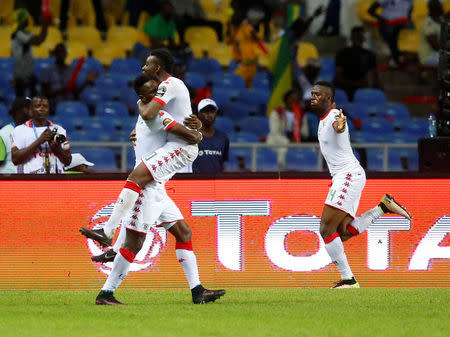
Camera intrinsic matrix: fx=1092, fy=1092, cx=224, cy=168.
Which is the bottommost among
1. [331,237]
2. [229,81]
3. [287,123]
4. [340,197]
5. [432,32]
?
[331,237]

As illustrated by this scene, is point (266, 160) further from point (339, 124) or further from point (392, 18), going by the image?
point (392, 18)

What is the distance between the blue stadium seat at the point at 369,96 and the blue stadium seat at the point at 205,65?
109 inches

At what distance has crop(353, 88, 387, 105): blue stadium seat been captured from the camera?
21.0m

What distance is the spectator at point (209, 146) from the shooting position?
539 inches

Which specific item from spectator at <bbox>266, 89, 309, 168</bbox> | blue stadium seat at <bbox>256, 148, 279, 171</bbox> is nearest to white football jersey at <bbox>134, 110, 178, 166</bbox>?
blue stadium seat at <bbox>256, 148, 279, 171</bbox>

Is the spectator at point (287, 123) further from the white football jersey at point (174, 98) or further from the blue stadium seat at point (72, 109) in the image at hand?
the white football jersey at point (174, 98)

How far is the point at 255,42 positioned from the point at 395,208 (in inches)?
439

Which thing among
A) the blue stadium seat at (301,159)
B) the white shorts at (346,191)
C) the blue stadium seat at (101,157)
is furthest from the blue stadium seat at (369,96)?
the white shorts at (346,191)

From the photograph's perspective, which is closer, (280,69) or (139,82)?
(139,82)

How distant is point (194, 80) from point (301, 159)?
4.31 m

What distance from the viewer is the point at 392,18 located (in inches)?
910

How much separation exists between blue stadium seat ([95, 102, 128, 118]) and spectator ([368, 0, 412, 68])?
6.72m

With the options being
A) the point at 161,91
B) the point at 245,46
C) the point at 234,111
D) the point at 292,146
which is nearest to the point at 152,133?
the point at 161,91

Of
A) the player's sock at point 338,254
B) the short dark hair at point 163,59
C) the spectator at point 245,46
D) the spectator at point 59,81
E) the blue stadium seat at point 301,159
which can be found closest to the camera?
the short dark hair at point 163,59
